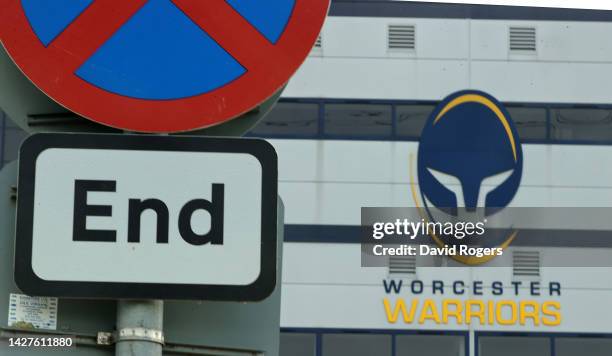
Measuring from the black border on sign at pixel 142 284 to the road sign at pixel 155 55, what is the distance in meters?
0.04

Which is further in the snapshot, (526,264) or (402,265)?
(526,264)

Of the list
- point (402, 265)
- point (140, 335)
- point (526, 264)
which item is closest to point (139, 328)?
point (140, 335)

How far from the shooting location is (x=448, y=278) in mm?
22938

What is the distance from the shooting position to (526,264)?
2325 cm

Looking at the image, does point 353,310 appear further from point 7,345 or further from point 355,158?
point 7,345

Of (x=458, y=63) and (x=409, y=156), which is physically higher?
(x=458, y=63)

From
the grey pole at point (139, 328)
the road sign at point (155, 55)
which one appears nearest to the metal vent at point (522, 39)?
the road sign at point (155, 55)

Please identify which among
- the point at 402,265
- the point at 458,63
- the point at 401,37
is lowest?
the point at 402,265

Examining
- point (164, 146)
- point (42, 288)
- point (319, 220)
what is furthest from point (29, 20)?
point (319, 220)

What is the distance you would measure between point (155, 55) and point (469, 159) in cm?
2067

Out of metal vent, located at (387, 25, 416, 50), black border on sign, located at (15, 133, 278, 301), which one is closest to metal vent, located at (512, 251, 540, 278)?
metal vent, located at (387, 25, 416, 50)

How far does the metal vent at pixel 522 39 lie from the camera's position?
2355 centimetres

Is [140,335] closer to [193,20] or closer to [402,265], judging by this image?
[193,20]

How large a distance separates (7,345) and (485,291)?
20541 millimetres
